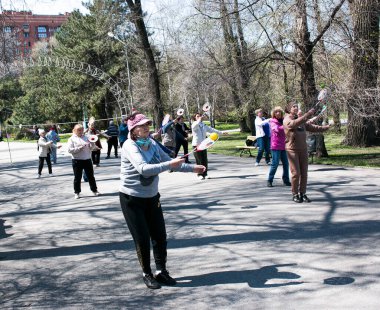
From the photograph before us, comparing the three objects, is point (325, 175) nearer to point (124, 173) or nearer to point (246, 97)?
point (246, 97)

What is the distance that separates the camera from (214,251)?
648 centimetres

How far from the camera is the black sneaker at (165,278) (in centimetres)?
535

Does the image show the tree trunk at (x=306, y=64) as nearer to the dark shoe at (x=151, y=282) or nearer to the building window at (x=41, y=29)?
the dark shoe at (x=151, y=282)

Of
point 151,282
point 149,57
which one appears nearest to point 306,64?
point 151,282

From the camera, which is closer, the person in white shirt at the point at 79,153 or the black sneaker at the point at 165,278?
the black sneaker at the point at 165,278

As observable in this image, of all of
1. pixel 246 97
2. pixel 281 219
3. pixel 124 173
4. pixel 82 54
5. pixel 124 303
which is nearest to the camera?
pixel 124 303

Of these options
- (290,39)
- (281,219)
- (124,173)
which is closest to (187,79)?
(290,39)

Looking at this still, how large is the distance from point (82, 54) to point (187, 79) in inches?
785

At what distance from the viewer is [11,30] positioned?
10.9 m

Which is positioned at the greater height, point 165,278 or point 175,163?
point 175,163

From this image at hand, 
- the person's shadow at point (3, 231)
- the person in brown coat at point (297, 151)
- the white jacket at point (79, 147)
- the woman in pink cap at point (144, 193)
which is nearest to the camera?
the woman in pink cap at point (144, 193)

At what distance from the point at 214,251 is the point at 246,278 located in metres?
1.15

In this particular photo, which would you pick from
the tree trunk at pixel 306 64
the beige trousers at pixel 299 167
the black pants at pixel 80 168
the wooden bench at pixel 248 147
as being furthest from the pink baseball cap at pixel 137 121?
the wooden bench at pixel 248 147

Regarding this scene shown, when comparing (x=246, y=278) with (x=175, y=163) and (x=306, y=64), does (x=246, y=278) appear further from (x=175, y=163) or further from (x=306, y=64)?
(x=306, y=64)
